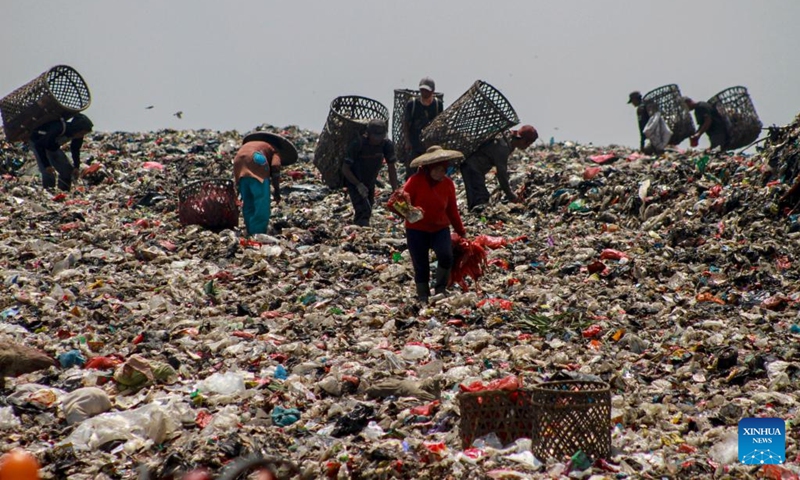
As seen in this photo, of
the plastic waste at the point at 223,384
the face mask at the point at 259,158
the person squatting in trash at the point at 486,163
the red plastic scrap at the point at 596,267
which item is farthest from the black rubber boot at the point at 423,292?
the person squatting in trash at the point at 486,163

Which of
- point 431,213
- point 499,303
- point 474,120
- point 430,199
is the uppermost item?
point 474,120

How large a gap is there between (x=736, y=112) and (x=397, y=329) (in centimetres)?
1064

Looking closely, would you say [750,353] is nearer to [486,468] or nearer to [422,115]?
[486,468]

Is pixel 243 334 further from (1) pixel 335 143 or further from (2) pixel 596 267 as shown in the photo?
(1) pixel 335 143

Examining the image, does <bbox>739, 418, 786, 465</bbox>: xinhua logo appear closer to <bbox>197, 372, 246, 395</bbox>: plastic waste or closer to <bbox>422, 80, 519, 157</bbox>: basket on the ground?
<bbox>197, 372, 246, 395</bbox>: plastic waste

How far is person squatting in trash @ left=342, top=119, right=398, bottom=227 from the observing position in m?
9.84

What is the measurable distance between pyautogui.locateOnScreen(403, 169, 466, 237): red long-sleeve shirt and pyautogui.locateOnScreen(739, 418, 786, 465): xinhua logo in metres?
3.13

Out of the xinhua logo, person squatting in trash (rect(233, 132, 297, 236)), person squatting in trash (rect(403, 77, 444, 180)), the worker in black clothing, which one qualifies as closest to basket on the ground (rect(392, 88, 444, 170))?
person squatting in trash (rect(403, 77, 444, 180))

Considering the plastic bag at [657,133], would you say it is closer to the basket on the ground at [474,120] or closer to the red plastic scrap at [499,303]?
the basket on the ground at [474,120]

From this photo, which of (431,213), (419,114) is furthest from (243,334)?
(419,114)

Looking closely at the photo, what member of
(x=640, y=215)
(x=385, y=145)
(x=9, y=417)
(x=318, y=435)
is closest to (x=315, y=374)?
(x=318, y=435)

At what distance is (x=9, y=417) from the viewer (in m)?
4.71

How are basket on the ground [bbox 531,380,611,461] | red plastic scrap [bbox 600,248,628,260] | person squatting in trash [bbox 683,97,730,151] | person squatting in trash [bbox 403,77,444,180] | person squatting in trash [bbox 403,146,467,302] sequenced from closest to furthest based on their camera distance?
basket on the ground [bbox 531,380,611,461], person squatting in trash [bbox 403,146,467,302], red plastic scrap [bbox 600,248,628,260], person squatting in trash [bbox 403,77,444,180], person squatting in trash [bbox 683,97,730,151]

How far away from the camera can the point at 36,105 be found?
11938mm
